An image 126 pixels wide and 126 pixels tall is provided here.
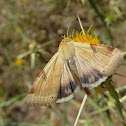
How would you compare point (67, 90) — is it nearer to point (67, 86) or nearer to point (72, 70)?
point (67, 86)

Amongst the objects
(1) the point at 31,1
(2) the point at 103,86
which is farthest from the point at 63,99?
(1) the point at 31,1

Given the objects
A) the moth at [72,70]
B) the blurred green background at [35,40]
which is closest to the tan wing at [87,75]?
the moth at [72,70]

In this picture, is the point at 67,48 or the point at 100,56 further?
the point at 67,48

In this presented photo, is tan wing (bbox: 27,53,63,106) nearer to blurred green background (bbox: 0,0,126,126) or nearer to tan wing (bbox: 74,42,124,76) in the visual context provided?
tan wing (bbox: 74,42,124,76)

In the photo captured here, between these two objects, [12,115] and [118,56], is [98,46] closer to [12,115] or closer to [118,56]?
[118,56]

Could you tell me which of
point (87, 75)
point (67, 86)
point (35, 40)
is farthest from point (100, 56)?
point (35, 40)

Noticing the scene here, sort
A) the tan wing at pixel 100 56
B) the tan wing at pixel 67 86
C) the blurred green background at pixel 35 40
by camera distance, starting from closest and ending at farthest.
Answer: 1. the tan wing at pixel 100 56
2. the tan wing at pixel 67 86
3. the blurred green background at pixel 35 40

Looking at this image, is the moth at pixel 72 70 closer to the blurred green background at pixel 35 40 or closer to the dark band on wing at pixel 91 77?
the dark band on wing at pixel 91 77

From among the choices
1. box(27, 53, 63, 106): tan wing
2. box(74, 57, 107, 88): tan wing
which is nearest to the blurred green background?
box(27, 53, 63, 106): tan wing
